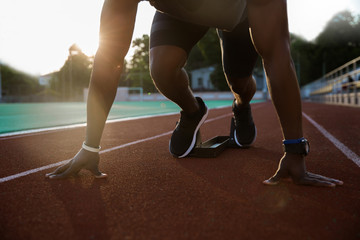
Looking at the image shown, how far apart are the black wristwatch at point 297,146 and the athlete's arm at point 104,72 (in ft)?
3.81

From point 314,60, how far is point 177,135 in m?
56.2

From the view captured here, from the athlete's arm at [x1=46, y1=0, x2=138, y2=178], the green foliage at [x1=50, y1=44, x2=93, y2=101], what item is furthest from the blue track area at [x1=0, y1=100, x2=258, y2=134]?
the green foliage at [x1=50, y1=44, x2=93, y2=101]

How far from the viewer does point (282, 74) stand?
6.14 ft

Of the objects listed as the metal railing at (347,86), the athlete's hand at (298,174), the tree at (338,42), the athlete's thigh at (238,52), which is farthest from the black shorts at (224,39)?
the tree at (338,42)

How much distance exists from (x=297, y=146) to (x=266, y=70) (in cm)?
49

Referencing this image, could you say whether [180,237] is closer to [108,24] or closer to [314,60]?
[108,24]

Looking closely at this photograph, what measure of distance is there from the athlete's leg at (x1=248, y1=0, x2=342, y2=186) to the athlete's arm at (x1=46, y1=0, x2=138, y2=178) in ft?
2.60

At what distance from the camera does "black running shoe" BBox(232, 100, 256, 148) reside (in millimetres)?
3299

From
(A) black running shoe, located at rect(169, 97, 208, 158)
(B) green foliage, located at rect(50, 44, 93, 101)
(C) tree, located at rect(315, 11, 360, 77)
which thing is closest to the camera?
(A) black running shoe, located at rect(169, 97, 208, 158)

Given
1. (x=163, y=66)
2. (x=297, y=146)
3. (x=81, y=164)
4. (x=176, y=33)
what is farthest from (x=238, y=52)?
(x=81, y=164)

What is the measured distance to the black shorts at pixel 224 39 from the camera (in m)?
2.60

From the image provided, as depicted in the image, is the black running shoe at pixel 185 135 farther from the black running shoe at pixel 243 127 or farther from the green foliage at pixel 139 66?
the green foliage at pixel 139 66

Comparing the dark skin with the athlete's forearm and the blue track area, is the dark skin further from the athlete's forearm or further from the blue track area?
the blue track area

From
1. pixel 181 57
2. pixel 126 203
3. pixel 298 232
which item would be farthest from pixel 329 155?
pixel 126 203
